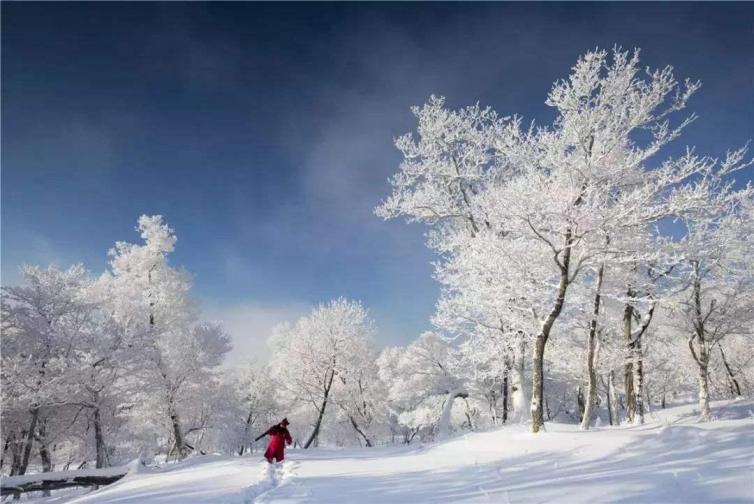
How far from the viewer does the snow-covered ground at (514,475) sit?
616 centimetres

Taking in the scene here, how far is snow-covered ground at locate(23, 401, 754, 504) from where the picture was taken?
20.2ft

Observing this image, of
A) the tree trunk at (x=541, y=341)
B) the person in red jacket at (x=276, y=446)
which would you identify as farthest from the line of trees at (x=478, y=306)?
the person in red jacket at (x=276, y=446)

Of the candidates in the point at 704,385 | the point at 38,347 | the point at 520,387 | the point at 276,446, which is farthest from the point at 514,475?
the point at 38,347

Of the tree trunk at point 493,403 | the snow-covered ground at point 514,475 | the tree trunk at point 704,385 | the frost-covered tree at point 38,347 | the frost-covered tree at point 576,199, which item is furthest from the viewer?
the tree trunk at point 493,403

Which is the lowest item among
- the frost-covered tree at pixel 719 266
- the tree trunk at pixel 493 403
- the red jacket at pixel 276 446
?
the tree trunk at pixel 493 403

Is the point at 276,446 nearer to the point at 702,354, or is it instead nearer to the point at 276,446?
the point at 276,446

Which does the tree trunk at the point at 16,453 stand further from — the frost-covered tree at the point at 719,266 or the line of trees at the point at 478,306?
the frost-covered tree at the point at 719,266

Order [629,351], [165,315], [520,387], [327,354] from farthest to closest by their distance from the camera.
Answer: [327,354] < [165,315] < [629,351] < [520,387]

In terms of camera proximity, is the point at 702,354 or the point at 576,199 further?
the point at 702,354

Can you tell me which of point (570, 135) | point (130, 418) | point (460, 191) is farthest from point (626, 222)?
point (130, 418)

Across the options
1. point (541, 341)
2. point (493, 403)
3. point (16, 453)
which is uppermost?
point (541, 341)

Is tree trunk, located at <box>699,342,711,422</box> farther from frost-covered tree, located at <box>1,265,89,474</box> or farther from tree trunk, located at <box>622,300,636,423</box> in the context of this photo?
frost-covered tree, located at <box>1,265,89,474</box>

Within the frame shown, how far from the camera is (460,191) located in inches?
739

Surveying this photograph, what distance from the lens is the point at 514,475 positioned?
26.4 ft
